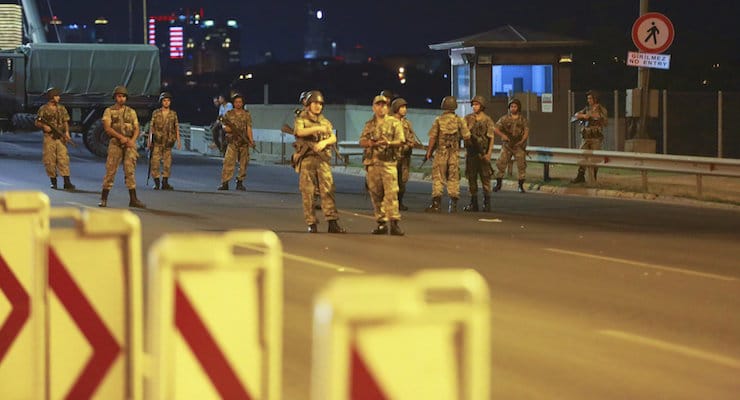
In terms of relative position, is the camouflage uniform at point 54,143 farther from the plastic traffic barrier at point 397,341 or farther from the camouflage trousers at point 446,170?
the plastic traffic barrier at point 397,341

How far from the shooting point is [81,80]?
1657 inches

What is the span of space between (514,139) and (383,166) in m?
8.96

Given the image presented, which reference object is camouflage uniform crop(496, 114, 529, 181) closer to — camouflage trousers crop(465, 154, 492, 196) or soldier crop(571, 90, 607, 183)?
soldier crop(571, 90, 607, 183)

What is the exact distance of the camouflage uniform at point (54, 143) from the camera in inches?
1022

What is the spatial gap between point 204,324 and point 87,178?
25253 millimetres

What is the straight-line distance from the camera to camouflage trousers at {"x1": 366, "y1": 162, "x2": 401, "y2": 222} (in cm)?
1741

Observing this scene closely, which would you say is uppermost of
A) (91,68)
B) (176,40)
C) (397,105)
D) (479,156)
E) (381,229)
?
(176,40)

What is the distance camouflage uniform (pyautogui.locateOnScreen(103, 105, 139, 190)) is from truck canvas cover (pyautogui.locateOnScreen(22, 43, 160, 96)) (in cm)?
1999

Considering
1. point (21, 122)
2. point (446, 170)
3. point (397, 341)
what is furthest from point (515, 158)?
point (397, 341)

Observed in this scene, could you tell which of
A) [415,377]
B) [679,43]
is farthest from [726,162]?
[679,43]

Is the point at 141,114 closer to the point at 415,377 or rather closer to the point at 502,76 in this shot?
the point at 502,76

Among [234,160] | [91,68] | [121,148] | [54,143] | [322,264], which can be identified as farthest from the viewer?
[91,68]

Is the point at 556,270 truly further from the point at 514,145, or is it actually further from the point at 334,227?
the point at 514,145

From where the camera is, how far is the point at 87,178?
2970cm
